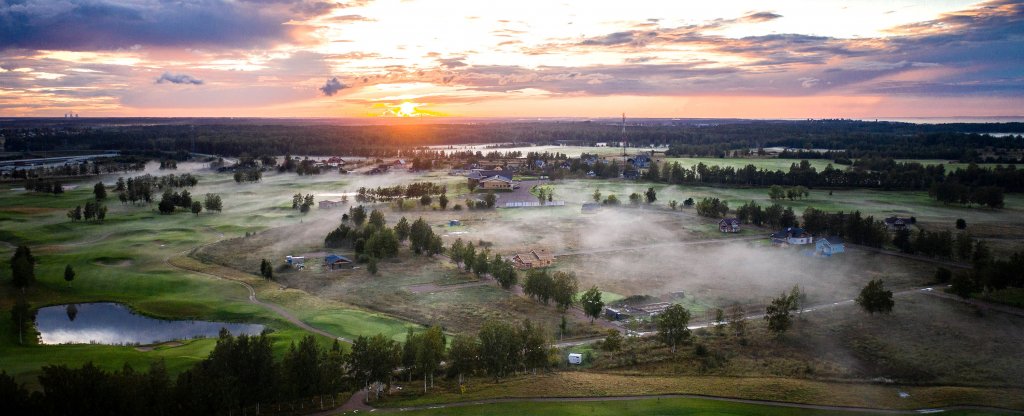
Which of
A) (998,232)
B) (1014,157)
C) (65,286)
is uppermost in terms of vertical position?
(1014,157)

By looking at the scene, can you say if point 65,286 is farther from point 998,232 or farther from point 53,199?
point 998,232

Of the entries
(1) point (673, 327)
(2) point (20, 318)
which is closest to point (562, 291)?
(1) point (673, 327)

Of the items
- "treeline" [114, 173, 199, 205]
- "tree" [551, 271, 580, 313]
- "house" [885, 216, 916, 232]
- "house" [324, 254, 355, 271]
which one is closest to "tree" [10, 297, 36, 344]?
"house" [324, 254, 355, 271]

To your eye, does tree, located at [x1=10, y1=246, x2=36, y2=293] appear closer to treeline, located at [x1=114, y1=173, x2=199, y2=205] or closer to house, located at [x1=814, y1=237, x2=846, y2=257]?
treeline, located at [x1=114, y1=173, x2=199, y2=205]

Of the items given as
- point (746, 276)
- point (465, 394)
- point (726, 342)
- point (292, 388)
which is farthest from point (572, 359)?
point (746, 276)

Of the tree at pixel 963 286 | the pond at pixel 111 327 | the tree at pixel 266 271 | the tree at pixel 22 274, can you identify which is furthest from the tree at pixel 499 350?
the tree at pixel 22 274
